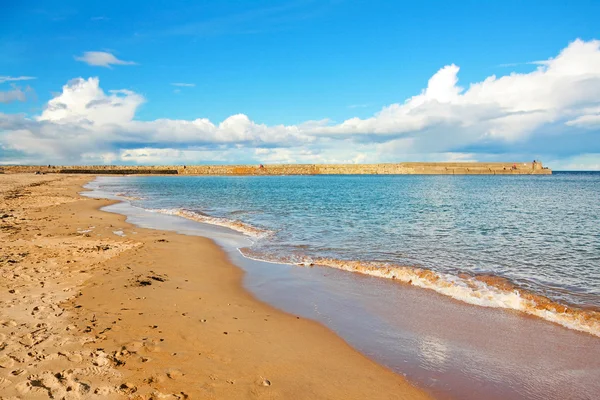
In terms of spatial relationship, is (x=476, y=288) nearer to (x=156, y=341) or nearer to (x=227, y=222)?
(x=156, y=341)

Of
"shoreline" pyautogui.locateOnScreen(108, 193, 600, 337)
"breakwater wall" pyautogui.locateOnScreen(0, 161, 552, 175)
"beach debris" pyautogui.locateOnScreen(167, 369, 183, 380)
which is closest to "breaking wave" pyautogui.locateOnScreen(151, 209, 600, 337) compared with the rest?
"shoreline" pyautogui.locateOnScreen(108, 193, 600, 337)

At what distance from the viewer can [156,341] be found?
21.6 ft

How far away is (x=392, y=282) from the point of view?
11.8 metres

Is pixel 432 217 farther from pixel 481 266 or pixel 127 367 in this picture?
pixel 127 367

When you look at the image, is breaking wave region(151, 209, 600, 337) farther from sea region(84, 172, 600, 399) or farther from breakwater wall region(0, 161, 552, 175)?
breakwater wall region(0, 161, 552, 175)

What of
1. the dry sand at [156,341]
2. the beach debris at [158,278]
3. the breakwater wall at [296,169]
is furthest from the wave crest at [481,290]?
the breakwater wall at [296,169]

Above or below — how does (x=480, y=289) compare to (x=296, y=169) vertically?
below

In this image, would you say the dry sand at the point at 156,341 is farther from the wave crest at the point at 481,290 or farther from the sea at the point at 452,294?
the wave crest at the point at 481,290

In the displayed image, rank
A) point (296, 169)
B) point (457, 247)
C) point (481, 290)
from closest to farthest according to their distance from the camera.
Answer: point (481, 290), point (457, 247), point (296, 169)

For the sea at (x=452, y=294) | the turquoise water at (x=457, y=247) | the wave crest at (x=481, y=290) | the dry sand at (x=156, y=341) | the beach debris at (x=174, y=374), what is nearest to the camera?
the dry sand at (x=156, y=341)

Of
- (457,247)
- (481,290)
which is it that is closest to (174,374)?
(481,290)

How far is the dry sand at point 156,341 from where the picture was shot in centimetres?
516

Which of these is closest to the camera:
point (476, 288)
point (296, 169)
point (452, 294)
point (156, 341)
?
point (156, 341)

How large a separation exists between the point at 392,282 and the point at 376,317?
3316mm
